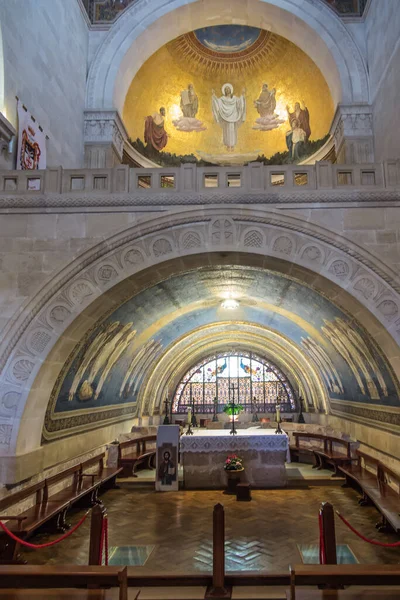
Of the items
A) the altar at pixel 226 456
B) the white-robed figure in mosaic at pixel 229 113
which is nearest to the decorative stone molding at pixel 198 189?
the altar at pixel 226 456

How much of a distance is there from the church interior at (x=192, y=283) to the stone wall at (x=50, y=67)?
0.07 meters

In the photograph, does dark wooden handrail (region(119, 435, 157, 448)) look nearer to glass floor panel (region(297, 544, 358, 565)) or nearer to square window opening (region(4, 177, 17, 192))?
glass floor panel (region(297, 544, 358, 565))

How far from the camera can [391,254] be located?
8078mm

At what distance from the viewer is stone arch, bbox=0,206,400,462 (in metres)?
7.92

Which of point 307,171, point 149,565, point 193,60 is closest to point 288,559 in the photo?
point 149,565

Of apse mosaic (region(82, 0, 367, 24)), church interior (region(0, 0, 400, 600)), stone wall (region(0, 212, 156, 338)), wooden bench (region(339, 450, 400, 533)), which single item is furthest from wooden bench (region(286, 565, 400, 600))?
apse mosaic (region(82, 0, 367, 24))

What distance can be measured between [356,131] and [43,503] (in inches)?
429

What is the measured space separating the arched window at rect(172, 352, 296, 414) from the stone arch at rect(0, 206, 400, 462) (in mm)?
13909

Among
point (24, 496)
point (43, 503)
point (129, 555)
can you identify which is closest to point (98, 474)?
point (43, 503)

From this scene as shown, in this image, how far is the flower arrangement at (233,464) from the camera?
11117 mm

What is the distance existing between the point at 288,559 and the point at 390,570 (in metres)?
2.58

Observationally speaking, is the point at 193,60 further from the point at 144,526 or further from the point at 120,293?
the point at 144,526

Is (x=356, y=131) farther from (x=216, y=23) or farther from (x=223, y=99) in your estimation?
(x=223, y=99)

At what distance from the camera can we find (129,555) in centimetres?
700
